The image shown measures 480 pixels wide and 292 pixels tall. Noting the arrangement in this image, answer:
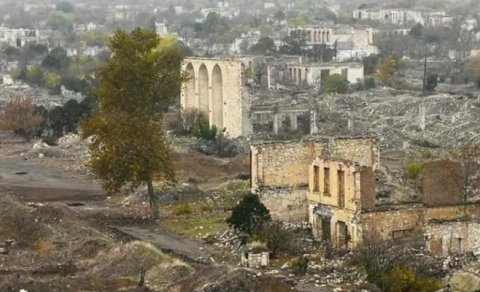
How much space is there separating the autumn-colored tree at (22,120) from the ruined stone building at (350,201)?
26975 mm

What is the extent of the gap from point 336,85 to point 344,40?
2726 cm

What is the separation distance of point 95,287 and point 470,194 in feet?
32.5

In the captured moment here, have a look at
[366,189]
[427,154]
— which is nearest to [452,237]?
[366,189]

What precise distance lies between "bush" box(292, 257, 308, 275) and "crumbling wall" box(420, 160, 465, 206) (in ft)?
12.0

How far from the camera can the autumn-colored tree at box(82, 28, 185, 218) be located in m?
30.9

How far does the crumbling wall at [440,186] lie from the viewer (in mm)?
25578

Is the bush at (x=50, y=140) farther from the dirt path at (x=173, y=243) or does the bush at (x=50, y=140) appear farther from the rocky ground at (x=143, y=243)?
the dirt path at (x=173, y=243)

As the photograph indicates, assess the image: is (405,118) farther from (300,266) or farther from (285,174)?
(300,266)

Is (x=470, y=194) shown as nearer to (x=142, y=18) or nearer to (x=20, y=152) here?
(x=20, y=152)

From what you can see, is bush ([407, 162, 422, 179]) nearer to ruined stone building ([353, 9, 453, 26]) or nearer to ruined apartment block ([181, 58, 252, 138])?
ruined apartment block ([181, 58, 252, 138])

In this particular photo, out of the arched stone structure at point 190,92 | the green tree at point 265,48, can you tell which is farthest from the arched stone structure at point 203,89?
the green tree at point 265,48

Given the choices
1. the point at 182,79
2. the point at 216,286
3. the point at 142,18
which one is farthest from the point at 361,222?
the point at 142,18

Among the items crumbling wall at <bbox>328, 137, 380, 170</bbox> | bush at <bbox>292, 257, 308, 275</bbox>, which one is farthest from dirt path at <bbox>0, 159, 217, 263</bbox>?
crumbling wall at <bbox>328, 137, 380, 170</bbox>

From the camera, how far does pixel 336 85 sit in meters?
63.9
